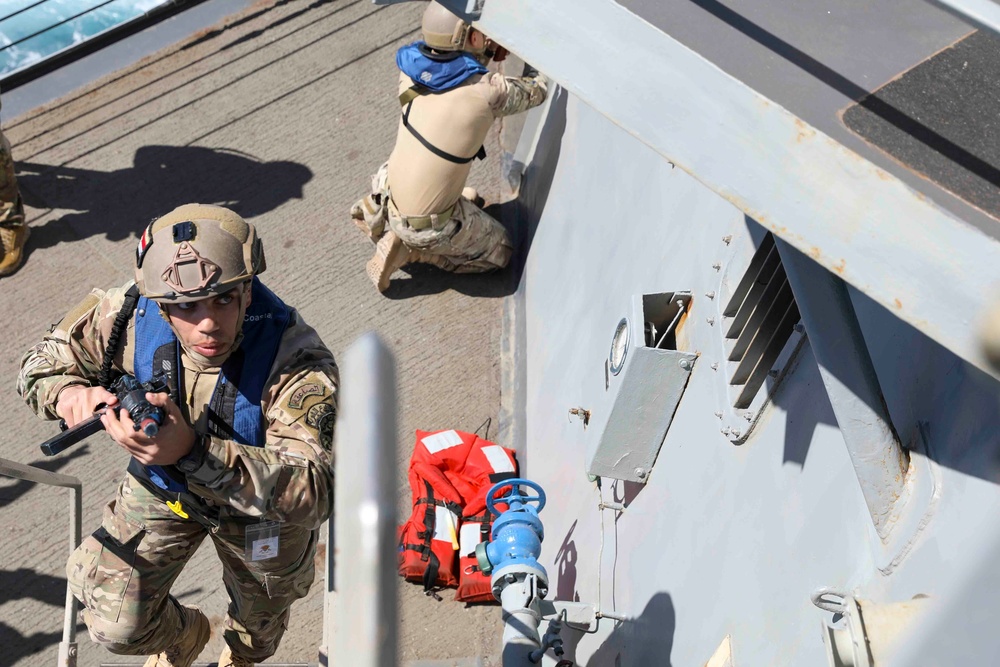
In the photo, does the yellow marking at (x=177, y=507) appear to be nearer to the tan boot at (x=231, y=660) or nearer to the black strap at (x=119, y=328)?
the black strap at (x=119, y=328)

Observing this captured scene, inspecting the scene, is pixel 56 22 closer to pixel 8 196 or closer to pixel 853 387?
pixel 8 196

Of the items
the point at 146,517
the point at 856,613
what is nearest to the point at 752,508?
the point at 856,613

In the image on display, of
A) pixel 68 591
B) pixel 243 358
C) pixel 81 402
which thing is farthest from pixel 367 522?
pixel 68 591

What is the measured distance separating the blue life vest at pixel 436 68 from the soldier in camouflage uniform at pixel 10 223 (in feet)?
8.17

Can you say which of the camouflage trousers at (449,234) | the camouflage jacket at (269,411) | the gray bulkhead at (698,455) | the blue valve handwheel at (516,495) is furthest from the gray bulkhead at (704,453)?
the camouflage jacket at (269,411)

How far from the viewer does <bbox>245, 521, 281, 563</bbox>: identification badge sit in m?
3.21

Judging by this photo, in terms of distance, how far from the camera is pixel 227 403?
3.05m

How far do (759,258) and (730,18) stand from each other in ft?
3.64

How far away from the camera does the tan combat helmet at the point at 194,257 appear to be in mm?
2791

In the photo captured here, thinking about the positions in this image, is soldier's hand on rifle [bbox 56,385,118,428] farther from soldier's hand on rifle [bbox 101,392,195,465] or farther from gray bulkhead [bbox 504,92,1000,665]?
gray bulkhead [bbox 504,92,1000,665]

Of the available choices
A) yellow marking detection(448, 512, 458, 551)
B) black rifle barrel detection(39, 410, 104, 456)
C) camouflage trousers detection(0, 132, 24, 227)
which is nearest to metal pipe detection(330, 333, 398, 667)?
black rifle barrel detection(39, 410, 104, 456)

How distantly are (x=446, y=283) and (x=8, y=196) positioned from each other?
2679mm

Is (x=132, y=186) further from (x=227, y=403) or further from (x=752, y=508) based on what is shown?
(x=752, y=508)

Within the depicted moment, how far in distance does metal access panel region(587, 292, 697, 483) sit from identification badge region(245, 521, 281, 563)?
1.16 metres
